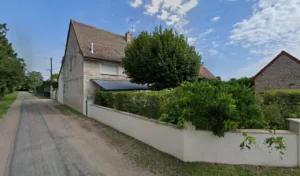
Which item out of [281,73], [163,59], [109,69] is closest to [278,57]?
[281,73]

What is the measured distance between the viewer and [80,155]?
486 centimetres

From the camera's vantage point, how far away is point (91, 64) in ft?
43.2

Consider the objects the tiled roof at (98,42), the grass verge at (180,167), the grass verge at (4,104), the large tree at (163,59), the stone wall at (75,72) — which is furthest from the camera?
the tiled roof at (98,42)

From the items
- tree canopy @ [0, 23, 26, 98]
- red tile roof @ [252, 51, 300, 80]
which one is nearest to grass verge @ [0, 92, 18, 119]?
tree canopy @ [0, 23, 26, 98]

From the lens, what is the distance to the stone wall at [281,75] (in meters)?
12.9

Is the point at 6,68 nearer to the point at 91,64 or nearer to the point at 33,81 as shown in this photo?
the point at 91,64

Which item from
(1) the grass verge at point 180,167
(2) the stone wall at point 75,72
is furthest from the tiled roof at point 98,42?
(1) the grass verge at point 180,167

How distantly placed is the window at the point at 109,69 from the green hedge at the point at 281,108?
11.9 meters

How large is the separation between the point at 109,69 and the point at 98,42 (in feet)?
11.5

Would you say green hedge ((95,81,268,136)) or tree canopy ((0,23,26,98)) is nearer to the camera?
green hedge ((95,81,268,136))

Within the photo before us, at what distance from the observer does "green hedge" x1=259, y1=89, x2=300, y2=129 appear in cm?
456

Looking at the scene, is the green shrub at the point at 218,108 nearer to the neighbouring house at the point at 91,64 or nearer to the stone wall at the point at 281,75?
the neighbouring house at the point at 91,64

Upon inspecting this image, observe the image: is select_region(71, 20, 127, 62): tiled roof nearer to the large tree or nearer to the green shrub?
the large tree

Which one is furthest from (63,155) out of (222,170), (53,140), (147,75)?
(147,75)
